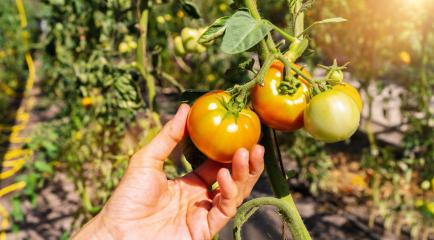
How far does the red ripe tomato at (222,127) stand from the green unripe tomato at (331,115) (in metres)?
0.09

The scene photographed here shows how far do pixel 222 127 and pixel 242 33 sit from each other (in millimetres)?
170

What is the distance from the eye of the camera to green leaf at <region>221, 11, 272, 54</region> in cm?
69

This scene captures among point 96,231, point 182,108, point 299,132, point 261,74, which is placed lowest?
point 299,132

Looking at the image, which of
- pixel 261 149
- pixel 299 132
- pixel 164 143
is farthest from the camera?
pixel 299 132

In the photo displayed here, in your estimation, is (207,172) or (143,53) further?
(143,53)

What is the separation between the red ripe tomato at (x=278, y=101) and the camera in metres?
0.76

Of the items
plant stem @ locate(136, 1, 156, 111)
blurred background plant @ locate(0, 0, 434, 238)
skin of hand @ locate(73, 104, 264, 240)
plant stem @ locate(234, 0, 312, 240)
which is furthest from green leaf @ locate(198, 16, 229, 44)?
blurred background plant @ locate(0, 0, 434, 238)

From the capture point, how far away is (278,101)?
75 centimetres

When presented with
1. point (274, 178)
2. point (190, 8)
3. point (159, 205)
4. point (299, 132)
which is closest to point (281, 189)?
point (274, 178)

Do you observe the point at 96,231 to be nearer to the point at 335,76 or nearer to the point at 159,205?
the point at 159,205

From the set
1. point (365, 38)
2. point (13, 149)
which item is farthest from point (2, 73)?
point (365, 38)

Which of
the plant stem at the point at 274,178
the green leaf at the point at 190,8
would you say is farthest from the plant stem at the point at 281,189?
the green leaf at the point at 190,8

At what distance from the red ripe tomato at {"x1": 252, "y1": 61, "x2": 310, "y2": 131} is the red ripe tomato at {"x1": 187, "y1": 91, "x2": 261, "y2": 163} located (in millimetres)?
30

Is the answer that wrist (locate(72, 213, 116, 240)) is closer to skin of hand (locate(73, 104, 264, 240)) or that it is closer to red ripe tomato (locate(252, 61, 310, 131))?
skin of hand (locate(73, 104, 264, 240))
